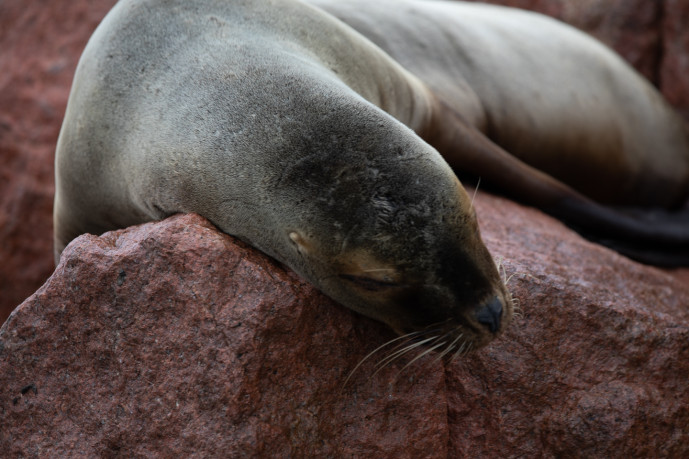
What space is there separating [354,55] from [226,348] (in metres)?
1.43

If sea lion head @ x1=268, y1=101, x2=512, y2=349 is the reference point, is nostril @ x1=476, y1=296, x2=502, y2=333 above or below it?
below

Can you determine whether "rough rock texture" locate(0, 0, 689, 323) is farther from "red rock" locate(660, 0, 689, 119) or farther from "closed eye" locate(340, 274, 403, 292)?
"closed eye" locate(340, 274, 403, 292)

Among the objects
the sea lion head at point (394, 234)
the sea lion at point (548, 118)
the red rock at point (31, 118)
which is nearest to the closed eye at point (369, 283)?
the sea lion head at point (394, 234)

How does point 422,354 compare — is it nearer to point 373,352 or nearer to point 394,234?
point 373,352

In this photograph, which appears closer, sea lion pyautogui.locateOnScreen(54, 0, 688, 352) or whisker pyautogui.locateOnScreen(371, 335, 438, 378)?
sea lion pyautogui.locateOnScreen(54, 0, 688, 352)

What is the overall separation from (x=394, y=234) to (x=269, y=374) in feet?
1.80

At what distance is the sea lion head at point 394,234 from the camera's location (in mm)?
2273

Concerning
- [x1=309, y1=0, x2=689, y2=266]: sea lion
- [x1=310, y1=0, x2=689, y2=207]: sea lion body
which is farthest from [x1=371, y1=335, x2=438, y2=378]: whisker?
[x1=310, y1=0, x2=689, y2=207]: sea lion body

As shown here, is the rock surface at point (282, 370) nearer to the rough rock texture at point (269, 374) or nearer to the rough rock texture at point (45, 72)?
the rough rock texture at point (269, 374)

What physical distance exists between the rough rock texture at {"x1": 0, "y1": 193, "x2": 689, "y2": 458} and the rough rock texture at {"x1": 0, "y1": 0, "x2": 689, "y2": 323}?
301 cm

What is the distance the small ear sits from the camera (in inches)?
93.4

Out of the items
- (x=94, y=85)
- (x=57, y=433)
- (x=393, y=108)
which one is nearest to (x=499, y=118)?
(x=393, y=108)

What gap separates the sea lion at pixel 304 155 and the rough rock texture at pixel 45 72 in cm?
192

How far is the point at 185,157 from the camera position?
2.58 m
